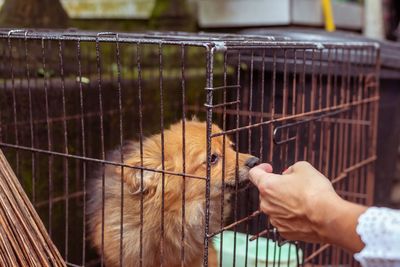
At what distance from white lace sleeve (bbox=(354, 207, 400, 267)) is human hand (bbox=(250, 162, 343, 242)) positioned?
0.10 metres

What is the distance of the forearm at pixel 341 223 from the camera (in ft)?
4.66

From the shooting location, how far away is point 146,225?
233 centimetres

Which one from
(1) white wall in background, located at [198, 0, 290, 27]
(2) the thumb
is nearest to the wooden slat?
(2) the thumb

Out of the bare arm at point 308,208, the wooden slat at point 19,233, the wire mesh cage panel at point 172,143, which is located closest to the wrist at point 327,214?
the bare arm at point 308,208

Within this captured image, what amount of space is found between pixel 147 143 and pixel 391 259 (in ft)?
4.38

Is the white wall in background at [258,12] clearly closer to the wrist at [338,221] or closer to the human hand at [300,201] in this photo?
the human hand at [300,201]

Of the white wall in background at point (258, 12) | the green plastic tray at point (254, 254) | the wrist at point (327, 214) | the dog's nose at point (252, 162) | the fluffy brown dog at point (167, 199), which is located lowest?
the green plastic tray at point (254, 254)

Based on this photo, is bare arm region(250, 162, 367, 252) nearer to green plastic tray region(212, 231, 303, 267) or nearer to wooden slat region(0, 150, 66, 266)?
wooden slat region(0, 150, 66, 266)

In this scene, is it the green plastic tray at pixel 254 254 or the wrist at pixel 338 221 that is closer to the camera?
the wrist at pixel 338 221

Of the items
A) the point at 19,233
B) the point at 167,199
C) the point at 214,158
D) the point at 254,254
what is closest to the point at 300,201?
the point at 214,158

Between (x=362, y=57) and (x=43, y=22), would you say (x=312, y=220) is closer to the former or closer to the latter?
(x=362, y=57)

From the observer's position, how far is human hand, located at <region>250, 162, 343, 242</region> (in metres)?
1.49

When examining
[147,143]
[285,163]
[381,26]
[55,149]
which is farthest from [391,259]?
[381,26]

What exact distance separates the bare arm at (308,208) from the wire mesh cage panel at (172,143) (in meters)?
0.26
